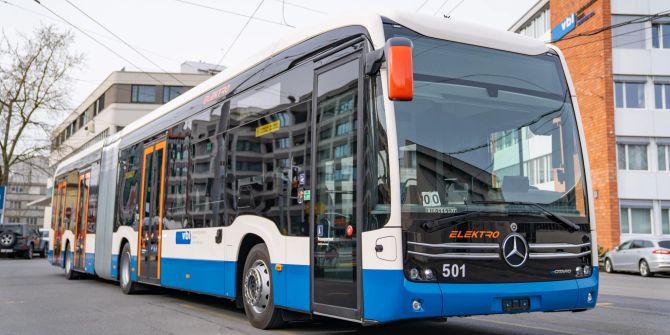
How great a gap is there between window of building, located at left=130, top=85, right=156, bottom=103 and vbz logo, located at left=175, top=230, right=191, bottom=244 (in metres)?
50.0

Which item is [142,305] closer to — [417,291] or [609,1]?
[417,291]

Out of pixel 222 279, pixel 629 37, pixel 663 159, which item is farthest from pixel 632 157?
pixel 222 279

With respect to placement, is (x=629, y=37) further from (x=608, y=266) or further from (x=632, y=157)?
(x=608, y=266)

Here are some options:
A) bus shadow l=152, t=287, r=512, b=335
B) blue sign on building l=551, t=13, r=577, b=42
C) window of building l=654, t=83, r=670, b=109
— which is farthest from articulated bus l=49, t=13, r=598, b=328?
blue sign on building l=551, t=13, r=577, b=42

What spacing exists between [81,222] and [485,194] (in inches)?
529

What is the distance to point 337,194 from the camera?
639 centimetres

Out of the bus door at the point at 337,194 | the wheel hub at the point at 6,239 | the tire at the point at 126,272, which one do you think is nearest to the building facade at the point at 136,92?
the wheel hub at the point at 6,239

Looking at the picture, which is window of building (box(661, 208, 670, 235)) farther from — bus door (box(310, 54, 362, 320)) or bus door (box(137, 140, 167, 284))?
bus door (box(310, 54, 362, 320))

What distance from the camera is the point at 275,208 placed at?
743 cm

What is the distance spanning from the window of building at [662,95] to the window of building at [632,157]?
2152mm

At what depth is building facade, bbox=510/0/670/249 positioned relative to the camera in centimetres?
3091

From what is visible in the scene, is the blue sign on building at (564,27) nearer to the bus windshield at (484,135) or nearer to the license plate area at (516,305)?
the bus windshield at (484,135)

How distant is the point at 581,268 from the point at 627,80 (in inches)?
1104

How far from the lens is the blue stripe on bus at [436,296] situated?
219 inches
